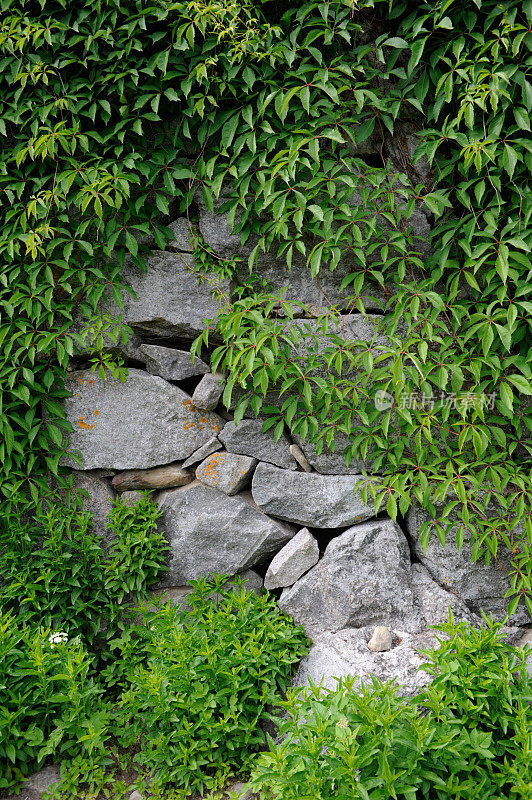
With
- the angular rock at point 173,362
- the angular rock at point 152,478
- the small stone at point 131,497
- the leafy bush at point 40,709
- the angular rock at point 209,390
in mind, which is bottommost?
the leafy bush at point 40,709

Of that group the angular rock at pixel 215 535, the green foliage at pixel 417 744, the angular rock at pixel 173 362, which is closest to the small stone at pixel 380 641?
Answer: the green foliage at pixel 417 744

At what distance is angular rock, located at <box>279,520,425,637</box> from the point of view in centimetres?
259

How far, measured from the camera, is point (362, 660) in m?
2.37

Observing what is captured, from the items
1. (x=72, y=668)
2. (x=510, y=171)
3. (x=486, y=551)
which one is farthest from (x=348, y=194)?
(x=72, y=668)

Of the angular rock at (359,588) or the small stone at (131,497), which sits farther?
the small stone at (131,497)

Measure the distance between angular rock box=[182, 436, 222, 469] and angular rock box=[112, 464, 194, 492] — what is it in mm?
95

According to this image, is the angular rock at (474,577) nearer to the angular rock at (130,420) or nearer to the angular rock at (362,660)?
the angular rock at (362,660)

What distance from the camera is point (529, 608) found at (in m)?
2.52

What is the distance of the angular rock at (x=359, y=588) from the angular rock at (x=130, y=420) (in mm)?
921

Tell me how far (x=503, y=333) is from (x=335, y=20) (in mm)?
1556

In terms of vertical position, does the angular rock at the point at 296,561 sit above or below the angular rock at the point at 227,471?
below

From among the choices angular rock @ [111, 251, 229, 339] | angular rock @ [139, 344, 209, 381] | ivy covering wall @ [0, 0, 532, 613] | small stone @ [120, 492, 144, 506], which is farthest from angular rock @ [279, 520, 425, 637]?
angular rock @ [111, 251, 229, 339]

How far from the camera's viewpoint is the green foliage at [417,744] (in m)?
1.69

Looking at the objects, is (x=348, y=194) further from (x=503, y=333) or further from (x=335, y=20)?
(x=503, y=333)
